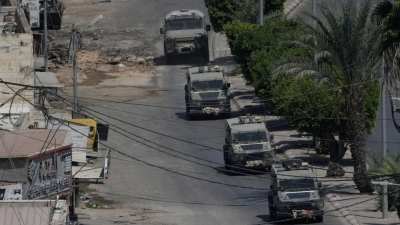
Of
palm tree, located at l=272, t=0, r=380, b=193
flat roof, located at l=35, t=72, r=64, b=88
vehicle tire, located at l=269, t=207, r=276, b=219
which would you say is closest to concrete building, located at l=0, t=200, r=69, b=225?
vehicle tire, located at l=269, t=207, r=276, b=219

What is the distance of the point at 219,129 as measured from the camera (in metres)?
54.8

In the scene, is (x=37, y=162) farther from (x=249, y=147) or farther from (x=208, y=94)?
(x=208, y=94)

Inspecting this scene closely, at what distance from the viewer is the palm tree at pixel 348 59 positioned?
39.6 metres

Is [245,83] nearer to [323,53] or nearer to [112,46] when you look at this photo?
[112,46]

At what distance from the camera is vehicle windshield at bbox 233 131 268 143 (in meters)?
45.9

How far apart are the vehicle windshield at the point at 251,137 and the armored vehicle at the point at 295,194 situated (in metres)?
7.20

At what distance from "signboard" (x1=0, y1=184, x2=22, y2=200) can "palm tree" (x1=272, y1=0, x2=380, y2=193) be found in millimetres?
12380

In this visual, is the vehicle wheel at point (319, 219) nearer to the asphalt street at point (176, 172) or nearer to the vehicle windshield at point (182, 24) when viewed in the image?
the asphalt street at point (176, 172)

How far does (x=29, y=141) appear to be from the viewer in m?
38.3

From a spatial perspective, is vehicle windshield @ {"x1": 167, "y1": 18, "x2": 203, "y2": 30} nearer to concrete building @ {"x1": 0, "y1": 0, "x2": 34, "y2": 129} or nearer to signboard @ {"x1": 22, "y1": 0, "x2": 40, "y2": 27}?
signboard @ {"x1": 22, "y1": 0, "x2": 40, "y2": 27}

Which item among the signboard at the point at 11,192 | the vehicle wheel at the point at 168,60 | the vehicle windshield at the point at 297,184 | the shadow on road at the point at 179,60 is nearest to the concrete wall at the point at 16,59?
the signboard at the point at 11,192

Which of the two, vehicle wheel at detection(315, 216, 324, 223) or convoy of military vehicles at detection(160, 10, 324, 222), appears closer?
convoy of military vehicles at detection(160, 10, 324, 222)

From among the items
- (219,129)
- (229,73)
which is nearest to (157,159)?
(219,129)

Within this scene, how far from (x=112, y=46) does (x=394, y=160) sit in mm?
41866
